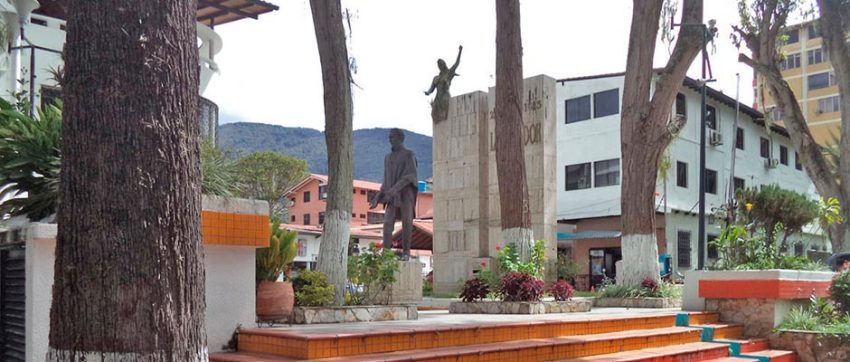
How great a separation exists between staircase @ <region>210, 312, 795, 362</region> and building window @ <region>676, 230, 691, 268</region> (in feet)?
68.3

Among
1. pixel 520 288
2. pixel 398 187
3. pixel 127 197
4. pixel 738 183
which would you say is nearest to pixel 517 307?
pixel 520 288

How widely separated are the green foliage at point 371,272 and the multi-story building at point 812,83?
56468 millimetres

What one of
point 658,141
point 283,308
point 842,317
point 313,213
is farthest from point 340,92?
point 313,213

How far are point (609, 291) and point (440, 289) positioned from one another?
7578mm

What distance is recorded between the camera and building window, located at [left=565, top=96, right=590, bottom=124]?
31000mm

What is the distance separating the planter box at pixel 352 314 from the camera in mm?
8602

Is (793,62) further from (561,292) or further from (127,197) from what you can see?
(127,197)

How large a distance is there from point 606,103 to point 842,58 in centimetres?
1013

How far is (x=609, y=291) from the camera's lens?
14.7 m

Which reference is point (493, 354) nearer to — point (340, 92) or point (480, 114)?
point (340, 92)

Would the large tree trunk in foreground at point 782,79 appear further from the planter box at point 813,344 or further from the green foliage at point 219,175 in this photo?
the green foliage at point 219,175

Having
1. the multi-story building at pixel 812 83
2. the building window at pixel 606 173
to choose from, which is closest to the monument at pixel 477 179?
the building window at pixel 606 173

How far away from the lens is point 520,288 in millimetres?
11602

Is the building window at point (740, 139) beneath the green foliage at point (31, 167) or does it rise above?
above
